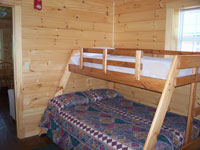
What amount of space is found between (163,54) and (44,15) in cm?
175

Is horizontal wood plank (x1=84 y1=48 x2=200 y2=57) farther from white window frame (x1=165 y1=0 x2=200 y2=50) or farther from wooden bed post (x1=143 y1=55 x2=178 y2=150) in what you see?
wooden bed post (x1=143 y1=55 x2=178 y2=150)

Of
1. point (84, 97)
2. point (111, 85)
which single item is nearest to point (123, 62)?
point (84, 97)

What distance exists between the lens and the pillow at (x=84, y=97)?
289 centimetres

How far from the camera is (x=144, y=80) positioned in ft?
6.38

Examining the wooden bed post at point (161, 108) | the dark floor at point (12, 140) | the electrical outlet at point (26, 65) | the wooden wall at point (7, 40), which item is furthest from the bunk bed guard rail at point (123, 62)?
the wooden wall at point (7, 40)

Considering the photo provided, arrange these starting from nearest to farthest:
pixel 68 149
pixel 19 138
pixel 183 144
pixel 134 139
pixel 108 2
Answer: pixel 134 139 → pixel 183 144 → pixel 68 149 → pixel 19 138 → pixel 108 2

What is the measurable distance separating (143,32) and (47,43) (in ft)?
4.82

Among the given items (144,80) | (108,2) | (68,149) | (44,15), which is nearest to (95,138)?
(68,149)

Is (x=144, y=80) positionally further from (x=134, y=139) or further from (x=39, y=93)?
(x=39, y=93)

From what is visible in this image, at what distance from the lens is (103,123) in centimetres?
230

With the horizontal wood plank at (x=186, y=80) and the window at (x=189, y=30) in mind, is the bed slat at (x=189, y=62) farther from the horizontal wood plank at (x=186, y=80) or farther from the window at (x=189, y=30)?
the window at (x=189, y=30)

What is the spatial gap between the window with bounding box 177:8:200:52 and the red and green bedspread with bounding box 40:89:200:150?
3.17ft

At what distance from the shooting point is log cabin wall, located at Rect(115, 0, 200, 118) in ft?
9.36

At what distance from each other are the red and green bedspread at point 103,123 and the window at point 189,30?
0.97 metres
